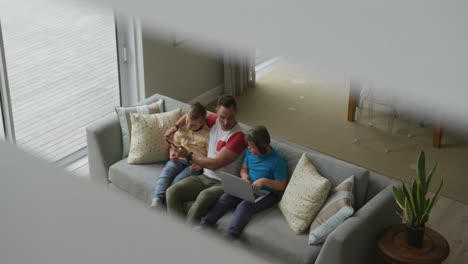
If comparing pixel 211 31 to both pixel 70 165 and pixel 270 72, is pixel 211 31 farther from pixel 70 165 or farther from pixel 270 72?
pixel 270 72

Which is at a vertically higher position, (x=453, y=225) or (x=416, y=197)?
(x=416, y=197)

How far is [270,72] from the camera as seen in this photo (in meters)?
6.29

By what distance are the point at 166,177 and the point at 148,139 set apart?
30cm

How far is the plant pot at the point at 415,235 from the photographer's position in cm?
302

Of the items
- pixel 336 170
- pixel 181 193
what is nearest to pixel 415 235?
pixel 336 170

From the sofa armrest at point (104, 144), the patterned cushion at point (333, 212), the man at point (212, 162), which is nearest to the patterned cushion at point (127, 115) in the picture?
the sofa armrest at point (104, 144)

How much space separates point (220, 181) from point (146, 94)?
59.3 inches

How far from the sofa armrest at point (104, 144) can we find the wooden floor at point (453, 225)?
0.25 m

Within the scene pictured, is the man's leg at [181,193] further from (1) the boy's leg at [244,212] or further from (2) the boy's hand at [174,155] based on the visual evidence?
(1) the boy's leg at [244,212]

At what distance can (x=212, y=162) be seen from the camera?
3.54 m

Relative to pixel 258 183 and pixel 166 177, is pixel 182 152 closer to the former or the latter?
pixel 166 177

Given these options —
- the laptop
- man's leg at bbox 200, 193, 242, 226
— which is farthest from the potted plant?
man's leg at bbox 200, 193, 242, 226

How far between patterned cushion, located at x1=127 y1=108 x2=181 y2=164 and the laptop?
55 cm

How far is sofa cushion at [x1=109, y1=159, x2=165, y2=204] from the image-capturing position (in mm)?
3704
